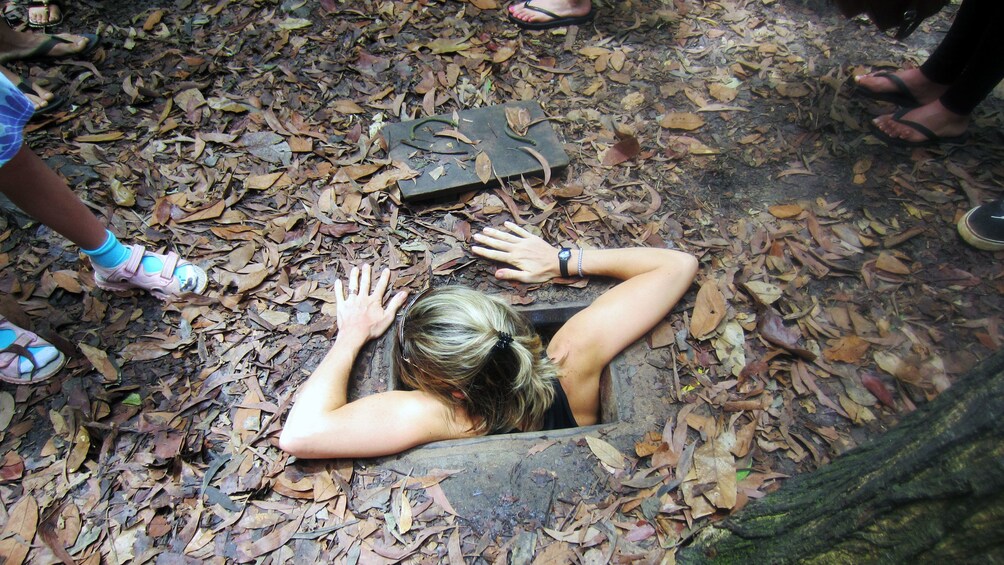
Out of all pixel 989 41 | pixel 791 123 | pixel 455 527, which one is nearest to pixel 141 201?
pixel 455 527

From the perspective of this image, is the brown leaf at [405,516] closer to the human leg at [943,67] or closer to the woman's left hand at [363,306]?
the woman's left hand at [363,306]

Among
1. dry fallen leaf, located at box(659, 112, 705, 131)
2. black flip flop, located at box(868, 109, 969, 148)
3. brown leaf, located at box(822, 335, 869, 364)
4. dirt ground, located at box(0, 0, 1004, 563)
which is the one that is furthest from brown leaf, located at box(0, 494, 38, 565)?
black flip flop, located at box(868, 109, 969, 148)

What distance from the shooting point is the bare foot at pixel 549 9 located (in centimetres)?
430

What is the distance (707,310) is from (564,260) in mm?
737

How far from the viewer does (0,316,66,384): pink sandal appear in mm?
2633

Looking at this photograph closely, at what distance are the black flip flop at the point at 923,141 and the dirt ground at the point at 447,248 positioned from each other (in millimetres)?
91

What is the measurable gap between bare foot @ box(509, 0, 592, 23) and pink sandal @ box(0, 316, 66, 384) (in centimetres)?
366

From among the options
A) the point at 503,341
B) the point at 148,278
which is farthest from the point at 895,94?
the point at 148,278

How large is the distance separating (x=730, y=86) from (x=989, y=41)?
1344mm

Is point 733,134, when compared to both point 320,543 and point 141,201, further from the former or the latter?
point 141,201

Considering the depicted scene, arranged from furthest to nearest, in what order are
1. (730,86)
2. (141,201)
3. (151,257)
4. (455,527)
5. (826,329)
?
(730,86) → (141,201) → (151,257) → (826,329) → (455,527)

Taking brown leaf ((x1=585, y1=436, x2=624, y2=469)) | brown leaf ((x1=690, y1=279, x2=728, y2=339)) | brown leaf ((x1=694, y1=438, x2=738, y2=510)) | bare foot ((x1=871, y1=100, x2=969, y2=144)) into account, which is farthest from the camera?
bare foot ((x1=871, y1=100, x2=969, y2=144))

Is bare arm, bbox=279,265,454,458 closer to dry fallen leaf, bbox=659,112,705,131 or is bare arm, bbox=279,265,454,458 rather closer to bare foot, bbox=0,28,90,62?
dry fallen leaf, bbox=659,112,705,131

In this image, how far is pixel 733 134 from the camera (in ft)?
11.8
